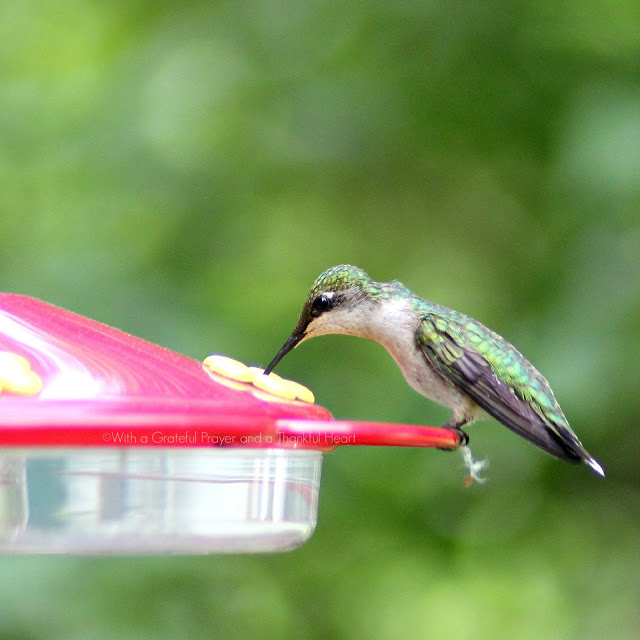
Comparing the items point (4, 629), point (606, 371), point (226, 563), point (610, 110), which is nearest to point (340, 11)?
point (610, 110)

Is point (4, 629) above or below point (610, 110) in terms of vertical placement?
below

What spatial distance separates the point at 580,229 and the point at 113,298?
6.75 feet

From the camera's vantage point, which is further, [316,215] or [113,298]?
[316,215]

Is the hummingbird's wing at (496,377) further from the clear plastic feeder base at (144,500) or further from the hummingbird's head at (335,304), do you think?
the clear plastic feeder base at (144,500)

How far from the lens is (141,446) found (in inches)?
71.6

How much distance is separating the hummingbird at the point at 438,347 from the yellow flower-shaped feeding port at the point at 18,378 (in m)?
1.57

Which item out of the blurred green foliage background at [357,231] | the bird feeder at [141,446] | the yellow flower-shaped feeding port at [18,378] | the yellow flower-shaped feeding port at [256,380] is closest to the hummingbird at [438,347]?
the blurred green foliage background at [357,231]

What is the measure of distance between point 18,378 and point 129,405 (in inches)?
9.0

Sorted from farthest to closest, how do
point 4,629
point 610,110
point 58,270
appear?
point 58,270 < point 610,110 < point 4,629

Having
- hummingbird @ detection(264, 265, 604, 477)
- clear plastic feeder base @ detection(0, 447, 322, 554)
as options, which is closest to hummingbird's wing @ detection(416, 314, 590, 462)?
hummingbird @ detection(264, 265, 604, 477)

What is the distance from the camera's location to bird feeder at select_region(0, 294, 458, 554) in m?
1.75

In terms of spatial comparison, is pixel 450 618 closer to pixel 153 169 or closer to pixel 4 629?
pixel 4 629

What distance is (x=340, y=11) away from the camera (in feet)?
14.5

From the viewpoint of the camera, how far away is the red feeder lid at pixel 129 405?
1709 mm
